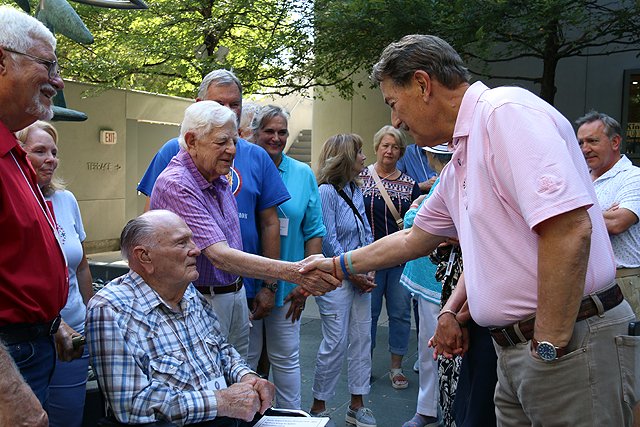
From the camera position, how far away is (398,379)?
5.92 metres

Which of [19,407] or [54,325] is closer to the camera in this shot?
[19,407]

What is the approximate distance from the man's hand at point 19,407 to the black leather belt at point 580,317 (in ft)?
5.08

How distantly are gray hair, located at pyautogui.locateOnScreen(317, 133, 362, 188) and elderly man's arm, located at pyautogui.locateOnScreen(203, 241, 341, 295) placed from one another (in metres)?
1.78

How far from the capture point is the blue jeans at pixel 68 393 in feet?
10.9

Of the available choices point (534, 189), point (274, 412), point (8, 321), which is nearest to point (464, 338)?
point (274, 412)

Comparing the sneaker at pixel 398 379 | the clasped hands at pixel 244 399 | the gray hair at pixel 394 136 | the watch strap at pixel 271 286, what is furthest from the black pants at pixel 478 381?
the gray hair at pixel 394 136

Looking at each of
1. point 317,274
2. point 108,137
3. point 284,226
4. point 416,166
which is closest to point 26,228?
point 317,274

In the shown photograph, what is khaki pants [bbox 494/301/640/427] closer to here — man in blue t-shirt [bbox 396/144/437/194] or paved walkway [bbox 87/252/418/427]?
paved walkway [bbox 87/252/418/427]

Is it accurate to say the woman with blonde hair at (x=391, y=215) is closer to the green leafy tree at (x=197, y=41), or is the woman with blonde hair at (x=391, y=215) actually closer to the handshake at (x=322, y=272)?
the handshake at (x=322, y=272)

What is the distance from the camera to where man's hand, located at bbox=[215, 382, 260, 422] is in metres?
2.99

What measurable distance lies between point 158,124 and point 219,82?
13824 millimetres

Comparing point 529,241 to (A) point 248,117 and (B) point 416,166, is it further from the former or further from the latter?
(B) point 416,166

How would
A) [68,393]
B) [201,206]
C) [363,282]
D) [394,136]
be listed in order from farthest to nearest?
1. [394,136]
2. [363,282]
3. [201,206]
4. [68,393]

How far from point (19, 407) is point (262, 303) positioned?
2.26 meters
